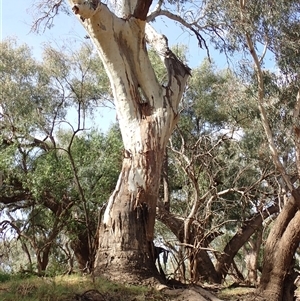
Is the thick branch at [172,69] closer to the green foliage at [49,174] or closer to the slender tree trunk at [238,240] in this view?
the green foliage at [49,174]

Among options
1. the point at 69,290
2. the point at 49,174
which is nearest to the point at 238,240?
the point at 49,174

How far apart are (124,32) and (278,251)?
10.7ft

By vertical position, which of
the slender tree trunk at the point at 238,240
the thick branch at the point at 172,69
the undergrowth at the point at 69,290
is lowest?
the undergrowth at the point at 69,290

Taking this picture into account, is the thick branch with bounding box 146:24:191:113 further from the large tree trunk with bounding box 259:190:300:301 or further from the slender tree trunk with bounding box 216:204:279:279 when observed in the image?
the slender tree trunk with bounding box 216:204:279:279

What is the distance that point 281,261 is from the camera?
18.5 ft

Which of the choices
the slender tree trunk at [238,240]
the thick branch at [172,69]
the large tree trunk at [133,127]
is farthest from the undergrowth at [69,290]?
the slender tree trunk at [238,240]

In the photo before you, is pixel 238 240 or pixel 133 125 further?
pixel 238 240

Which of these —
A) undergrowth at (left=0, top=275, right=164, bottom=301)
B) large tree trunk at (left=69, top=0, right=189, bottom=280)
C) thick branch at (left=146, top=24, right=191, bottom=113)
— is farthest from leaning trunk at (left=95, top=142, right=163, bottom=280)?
thick branch at (left=146, top=24, right=191, bottom=113)

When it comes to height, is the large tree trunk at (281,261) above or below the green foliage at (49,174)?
below

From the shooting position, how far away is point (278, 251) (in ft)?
18.7

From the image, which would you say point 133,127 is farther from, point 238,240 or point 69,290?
point 238,240

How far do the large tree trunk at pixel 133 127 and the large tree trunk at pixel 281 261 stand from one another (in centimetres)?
147

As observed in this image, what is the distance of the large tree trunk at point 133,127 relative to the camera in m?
5.08

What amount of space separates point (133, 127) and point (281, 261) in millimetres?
2395
